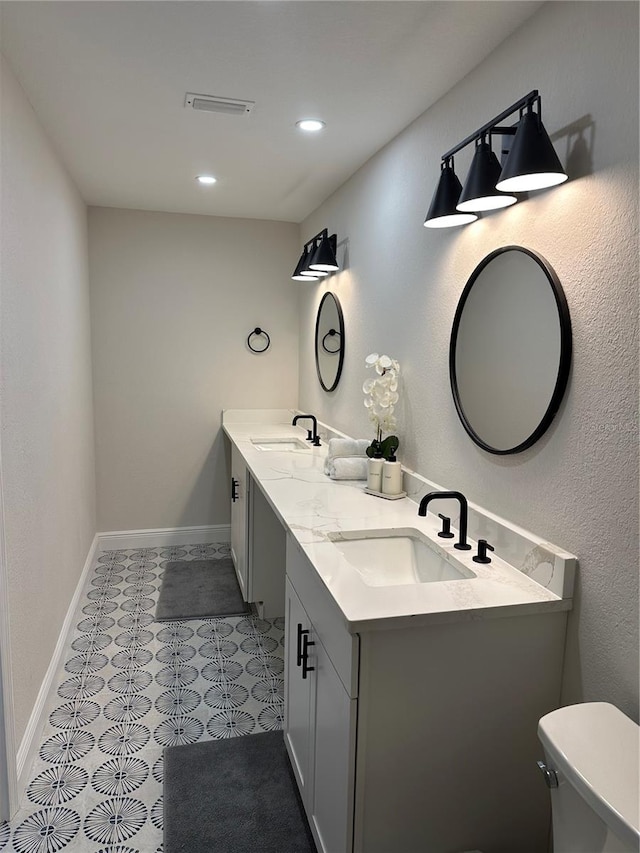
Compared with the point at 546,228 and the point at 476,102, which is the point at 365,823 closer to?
the point at 546,228

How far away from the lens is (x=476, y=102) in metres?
1.86

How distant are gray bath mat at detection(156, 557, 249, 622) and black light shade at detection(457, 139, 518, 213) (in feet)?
8.35

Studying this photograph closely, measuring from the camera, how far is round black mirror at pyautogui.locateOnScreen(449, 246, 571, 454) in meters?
1.52

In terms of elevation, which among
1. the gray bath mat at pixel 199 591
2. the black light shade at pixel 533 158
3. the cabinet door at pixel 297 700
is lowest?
the gray bath mat at pixel 199 591

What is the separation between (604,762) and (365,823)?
1.99 ft

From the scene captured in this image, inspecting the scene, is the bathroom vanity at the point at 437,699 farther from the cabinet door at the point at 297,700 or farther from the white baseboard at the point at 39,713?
the white baseboard at the point at 39,713

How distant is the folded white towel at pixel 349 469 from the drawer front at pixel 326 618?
0.64m

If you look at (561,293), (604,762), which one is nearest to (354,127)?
(561,293)

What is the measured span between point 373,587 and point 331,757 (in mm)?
462

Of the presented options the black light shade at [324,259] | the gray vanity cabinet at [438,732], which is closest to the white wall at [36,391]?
the gray vanity cabinet at [438,732]

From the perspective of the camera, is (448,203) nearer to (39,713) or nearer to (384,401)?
(384,401)

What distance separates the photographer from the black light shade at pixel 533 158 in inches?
53.8

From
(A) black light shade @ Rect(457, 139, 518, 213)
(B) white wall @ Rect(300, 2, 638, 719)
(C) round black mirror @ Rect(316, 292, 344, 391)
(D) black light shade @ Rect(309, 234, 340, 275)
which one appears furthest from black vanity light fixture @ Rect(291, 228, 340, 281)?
(A) black light shade @ Rect(457, 139, 518, 213)

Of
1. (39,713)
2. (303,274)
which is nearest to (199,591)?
(39,713)
